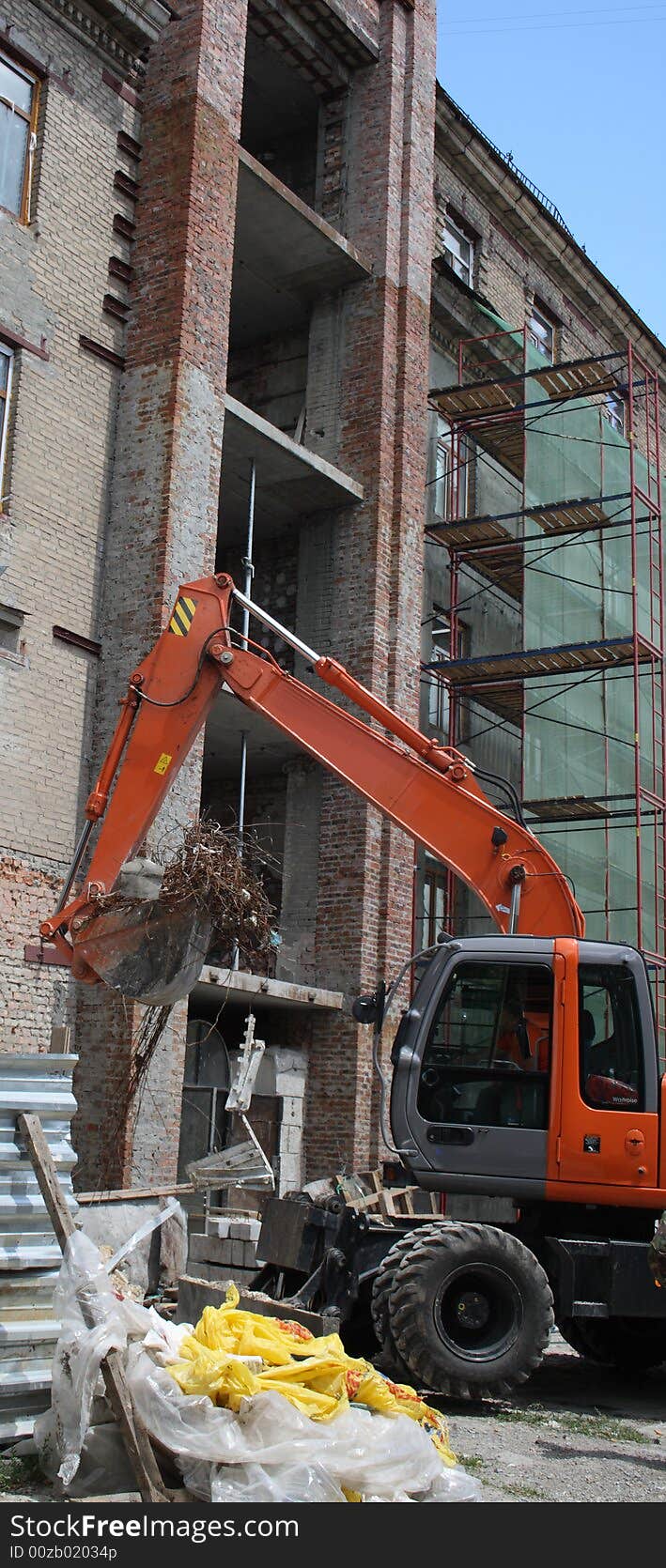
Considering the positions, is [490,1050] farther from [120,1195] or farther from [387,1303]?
[120,1195]

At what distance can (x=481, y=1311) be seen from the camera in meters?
8.54

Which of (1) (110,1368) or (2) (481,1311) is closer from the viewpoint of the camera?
(1) (110,1368)

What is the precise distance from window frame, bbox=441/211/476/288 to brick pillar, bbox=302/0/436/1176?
2609 millimetres

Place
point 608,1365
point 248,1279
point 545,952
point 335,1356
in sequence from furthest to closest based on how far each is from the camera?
point 608,1365, point 248,1279, point 545,952, point 335,1356

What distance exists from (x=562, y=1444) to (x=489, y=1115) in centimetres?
204

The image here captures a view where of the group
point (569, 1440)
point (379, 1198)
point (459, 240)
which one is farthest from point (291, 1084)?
point (459, 240)

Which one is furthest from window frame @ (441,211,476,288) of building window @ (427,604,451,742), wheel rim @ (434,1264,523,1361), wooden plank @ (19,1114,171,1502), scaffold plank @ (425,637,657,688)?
wooden plank @ (19,1114,171,1502)

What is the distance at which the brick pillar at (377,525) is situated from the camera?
15906 mm

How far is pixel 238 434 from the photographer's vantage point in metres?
15.8

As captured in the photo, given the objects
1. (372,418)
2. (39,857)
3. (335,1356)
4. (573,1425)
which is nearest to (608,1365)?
(573,1425)

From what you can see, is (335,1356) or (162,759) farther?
(162,759)

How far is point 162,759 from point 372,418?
8587 mm

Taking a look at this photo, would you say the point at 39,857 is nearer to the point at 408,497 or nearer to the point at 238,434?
the point at 238,434

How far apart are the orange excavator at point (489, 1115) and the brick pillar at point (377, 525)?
230 inches
